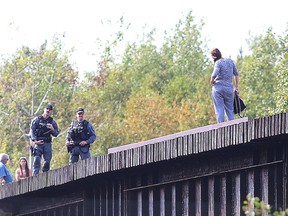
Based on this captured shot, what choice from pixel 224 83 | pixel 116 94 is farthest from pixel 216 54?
pixel 116 94

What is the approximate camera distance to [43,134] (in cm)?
2684

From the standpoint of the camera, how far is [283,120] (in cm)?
1886

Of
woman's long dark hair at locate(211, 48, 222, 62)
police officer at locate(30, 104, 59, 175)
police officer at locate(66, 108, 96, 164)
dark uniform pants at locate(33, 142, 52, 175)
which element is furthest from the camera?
dark uniform pants at locate(33, 142, 52, 175)

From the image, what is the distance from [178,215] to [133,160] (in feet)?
3.56

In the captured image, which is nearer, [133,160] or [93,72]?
[133,160]

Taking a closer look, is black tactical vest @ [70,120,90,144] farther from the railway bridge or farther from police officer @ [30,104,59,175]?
the railway bridge

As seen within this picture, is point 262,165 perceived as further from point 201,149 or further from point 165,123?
point 165,123

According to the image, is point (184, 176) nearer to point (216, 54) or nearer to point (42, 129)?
point (216, 54)

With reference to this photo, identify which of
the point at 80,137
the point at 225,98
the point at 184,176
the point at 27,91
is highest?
the point at 27,91

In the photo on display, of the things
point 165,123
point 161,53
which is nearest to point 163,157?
point 165,123

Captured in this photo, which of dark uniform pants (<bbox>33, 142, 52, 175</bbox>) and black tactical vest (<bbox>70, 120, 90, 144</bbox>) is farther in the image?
dark uniform pants (<bbox>33, 142, 52, 175</bbox>)

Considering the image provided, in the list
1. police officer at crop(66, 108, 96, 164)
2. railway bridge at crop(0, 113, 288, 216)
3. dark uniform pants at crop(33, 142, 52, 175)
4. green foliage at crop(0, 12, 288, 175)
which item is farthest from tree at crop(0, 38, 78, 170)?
railway bridge at crop(0, 113, 288, 216)

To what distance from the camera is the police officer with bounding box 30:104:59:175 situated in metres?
26.7

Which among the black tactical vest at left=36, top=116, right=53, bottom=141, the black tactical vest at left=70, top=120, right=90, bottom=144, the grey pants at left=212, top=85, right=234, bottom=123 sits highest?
the black tactical vest at left=36, top=116, right=53, bottom=141
